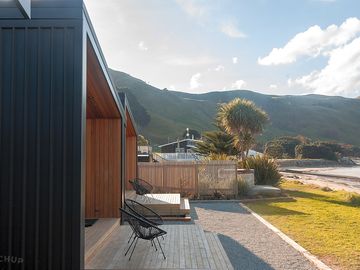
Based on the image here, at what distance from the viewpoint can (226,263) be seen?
15.5ft

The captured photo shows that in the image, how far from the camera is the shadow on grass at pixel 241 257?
207 inches

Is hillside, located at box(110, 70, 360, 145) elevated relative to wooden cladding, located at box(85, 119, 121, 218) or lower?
elevated

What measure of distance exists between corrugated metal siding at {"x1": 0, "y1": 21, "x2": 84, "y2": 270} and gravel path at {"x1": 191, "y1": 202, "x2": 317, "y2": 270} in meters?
2.88

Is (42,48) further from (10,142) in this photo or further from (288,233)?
(288,233)

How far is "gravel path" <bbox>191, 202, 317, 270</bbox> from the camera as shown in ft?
17.7

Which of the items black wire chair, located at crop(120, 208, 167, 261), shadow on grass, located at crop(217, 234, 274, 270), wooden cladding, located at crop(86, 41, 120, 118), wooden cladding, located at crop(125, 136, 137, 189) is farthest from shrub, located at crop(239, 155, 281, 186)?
black wire chair, located at crop(120, 208, 167, 261)

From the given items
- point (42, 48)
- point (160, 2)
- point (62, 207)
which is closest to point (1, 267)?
point (62, 207)

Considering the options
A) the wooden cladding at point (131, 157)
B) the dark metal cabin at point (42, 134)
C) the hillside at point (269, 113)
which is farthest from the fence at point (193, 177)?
the hillside at point (269, 113)

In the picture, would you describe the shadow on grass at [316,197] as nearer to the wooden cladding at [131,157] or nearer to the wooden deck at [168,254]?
the wooden cladding at [131,157]

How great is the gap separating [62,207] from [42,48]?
161 centimetres

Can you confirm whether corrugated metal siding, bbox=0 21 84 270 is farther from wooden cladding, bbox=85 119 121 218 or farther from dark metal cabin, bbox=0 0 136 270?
wooden cladding, bbox=85 119 121 218

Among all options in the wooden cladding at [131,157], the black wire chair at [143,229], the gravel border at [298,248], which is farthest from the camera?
the wooden cladding at [131,157]

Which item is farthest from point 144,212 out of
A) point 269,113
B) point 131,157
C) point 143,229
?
point 269,113

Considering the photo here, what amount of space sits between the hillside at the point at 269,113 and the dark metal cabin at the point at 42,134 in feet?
255
